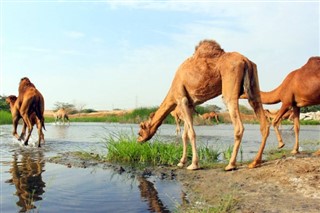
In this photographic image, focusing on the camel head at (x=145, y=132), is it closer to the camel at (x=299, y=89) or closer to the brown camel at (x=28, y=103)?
the camel at (x=299, y=89)

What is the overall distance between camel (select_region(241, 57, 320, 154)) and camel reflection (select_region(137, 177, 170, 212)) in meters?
4.00

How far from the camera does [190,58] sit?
28.3 feet

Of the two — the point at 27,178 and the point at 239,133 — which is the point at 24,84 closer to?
the point at 27,178

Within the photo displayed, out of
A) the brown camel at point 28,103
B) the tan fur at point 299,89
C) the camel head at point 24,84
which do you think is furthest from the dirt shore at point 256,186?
the camel head at point 24,84

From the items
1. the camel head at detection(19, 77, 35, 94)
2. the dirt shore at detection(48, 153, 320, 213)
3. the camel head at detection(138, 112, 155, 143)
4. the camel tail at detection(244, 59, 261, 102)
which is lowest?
the dirt shore at detection(48, 153, 320, 213)

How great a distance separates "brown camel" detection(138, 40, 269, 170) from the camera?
24.4 ft

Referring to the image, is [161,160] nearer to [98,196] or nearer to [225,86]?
[225,86]

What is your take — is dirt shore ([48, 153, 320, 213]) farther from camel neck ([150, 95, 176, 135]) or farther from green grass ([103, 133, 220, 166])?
camel neck ([150, 95, 176, 135])

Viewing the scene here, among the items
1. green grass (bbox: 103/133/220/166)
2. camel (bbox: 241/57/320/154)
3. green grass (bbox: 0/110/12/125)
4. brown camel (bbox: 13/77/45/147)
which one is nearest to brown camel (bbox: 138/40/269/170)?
green grass (bbox: 103/133/220/166)

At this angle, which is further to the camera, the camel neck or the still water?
the camel neck

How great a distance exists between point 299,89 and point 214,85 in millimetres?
3326

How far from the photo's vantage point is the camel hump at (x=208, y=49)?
812cm

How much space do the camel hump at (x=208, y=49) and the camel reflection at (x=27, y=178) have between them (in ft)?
14.4

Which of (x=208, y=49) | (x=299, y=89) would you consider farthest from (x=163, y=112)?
(x=299, y=89)
